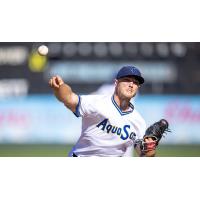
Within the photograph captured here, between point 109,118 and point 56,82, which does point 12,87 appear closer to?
point 56,82

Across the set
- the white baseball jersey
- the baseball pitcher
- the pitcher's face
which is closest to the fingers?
the baseball pitcher

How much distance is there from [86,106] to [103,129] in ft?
1.11

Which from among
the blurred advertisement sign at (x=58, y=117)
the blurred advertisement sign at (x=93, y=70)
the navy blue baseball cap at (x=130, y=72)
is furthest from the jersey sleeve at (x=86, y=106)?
the navy blue baseball cap at (x=130, y=72)

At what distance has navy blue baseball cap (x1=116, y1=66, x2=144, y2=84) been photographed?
852cm

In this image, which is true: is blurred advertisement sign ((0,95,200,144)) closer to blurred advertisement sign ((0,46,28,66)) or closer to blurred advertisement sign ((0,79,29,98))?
blurred advertisement sign ((0,79,29,98))

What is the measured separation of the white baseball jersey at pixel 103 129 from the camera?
852 centimetres

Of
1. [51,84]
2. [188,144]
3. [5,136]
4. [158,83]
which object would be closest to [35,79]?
[51,84]

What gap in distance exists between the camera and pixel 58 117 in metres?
8.62

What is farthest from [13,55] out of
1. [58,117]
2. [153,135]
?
[153,135]

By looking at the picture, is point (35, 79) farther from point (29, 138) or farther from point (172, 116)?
point (172, 116)

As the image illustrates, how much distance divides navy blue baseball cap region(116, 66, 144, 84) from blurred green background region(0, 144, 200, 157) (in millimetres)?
861

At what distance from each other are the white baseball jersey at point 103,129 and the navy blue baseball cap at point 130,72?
0.30 meters

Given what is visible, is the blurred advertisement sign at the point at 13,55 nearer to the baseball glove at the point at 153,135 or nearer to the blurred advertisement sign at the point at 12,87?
the blurred advertisement sign at the point at 12,87

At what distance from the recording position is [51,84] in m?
8.56
